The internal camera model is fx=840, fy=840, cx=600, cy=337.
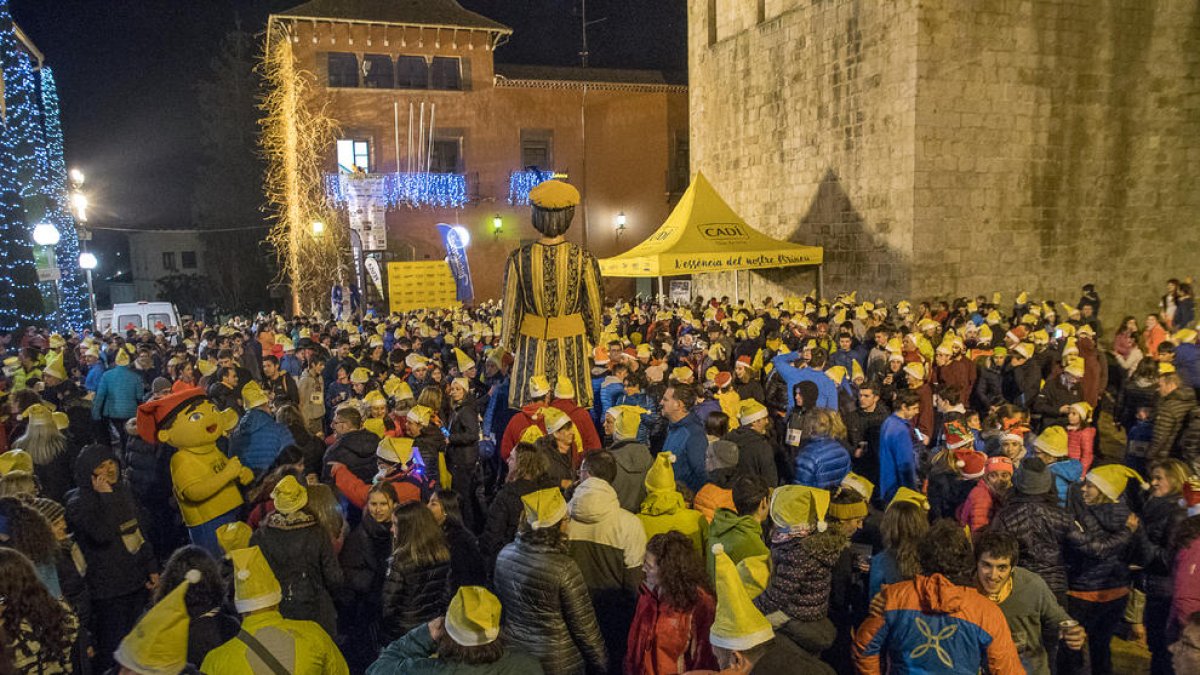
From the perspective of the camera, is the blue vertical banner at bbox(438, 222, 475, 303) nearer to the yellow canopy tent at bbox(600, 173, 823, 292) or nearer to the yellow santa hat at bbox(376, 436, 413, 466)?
the yellow canopy tent at bbox(600, 173, 823, 292)

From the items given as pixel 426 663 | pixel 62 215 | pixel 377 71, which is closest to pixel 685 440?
pixel 426 663

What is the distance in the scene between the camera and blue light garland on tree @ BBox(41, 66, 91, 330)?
2308 centimetres

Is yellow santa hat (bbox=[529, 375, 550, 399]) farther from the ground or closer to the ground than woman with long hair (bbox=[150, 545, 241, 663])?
farther from the ground

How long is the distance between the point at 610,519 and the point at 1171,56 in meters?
18.9

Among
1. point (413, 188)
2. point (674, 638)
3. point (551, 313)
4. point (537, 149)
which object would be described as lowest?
point (674, 638)

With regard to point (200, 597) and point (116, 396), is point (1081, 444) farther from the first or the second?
point (116, 396)

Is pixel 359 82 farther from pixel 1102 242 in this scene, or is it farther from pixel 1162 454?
pixel 1162 454

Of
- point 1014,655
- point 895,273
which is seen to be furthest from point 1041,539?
point 895,273

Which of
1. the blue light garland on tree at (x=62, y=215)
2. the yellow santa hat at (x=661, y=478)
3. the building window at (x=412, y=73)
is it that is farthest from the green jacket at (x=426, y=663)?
the building window at (x=412, y=73)

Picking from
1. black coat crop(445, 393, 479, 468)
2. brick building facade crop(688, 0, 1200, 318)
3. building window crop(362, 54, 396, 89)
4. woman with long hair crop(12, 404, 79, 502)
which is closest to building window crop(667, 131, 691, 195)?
brick building facade crop(688, 0, 1200, 318)

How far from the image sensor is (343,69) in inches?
938

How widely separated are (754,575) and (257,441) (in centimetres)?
408

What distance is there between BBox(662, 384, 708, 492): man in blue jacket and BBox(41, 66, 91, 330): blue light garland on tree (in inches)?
820

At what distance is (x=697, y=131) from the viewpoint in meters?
22.1
